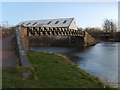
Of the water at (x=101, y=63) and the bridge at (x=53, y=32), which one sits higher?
the bridge at (x=53, y=32)

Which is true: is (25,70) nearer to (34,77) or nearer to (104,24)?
(34,77)

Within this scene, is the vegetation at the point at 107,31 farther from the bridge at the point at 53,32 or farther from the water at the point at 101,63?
the water at the point at 101,63

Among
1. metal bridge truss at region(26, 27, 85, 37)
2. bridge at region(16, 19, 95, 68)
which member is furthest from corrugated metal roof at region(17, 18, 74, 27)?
metal bridge truss at region(26, 27, 85, 37)

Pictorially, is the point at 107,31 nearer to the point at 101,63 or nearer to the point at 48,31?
the point at 48,31

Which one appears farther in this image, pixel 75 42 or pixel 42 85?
pixel 75 42

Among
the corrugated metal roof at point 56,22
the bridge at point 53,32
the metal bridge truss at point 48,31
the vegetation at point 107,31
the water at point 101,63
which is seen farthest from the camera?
the vegetation at point 107,31

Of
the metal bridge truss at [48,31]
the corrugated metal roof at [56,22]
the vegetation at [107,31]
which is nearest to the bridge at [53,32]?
the metal bridge truss at [48,31]

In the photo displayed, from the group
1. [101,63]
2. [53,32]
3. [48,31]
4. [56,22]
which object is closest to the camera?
[101,63]

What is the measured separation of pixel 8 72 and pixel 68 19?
6635 centimetres

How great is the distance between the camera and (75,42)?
62.7m

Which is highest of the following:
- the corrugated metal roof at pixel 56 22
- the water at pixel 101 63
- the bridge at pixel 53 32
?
the corrugated metal roof at pixel 56 22

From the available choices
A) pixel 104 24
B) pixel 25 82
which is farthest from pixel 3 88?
pixel 104 24

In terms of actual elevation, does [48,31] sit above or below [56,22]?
below

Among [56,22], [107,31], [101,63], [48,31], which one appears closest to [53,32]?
[48,31]
